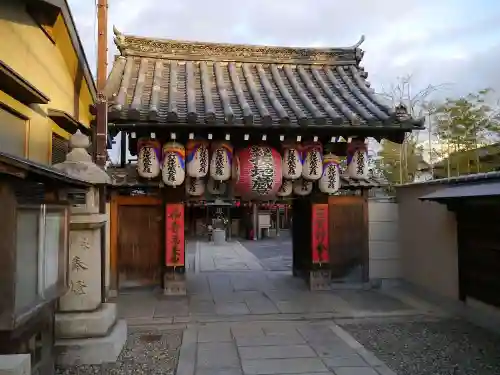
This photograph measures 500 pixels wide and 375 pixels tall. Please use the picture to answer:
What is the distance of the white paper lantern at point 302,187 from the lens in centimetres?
910

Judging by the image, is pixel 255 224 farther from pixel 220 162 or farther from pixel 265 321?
pixel 265 321

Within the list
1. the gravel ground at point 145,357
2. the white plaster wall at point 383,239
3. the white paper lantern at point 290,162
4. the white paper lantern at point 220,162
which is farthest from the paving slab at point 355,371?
the white plaster wall at point 383,239

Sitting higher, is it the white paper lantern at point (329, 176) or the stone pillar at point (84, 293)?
the white paper lantern at point (329, 176)

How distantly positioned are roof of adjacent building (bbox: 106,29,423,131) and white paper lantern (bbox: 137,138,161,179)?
27.5 inches

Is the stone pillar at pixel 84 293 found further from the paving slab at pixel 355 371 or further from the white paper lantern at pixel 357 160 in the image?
the white paper lantern at pixel 357 160

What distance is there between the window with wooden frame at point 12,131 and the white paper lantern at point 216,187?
3.89 m

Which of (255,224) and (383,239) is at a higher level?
(383,239)

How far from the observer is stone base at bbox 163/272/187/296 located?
9297mm

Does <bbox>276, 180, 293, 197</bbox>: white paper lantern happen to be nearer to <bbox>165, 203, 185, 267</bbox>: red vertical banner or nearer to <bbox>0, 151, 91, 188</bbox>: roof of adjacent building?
<bbox>165, 203, 185, 267</bbox>: red vertical banner

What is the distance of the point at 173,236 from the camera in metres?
9.30

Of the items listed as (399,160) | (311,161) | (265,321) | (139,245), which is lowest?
(265,321)

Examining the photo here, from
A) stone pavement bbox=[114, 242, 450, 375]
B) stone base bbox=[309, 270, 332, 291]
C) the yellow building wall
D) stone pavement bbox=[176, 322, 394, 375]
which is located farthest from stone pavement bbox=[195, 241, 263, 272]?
the yellow building wall

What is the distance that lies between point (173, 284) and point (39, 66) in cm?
549

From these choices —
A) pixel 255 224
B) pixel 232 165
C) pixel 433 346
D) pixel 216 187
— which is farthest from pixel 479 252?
pixel 255 224
